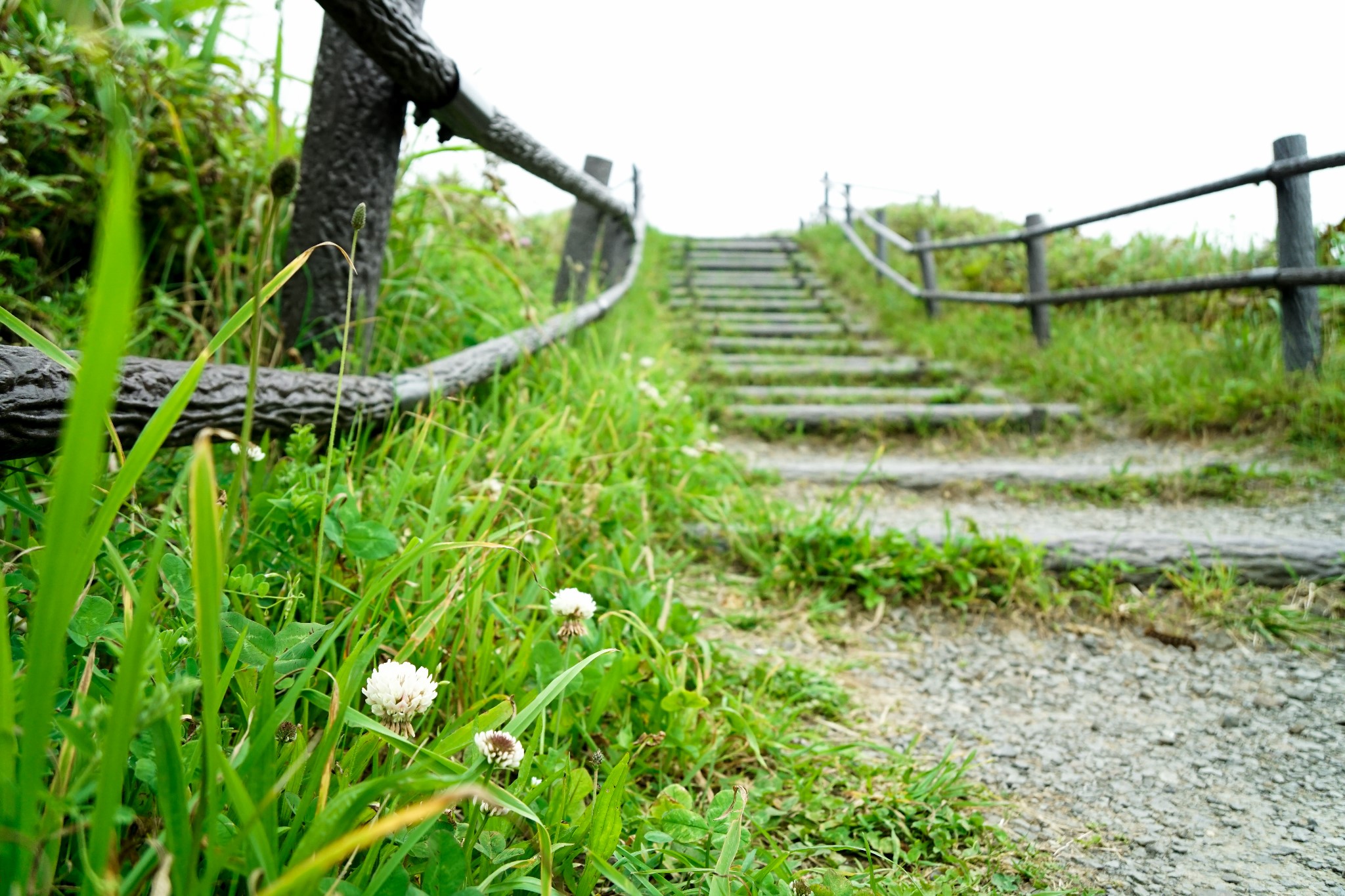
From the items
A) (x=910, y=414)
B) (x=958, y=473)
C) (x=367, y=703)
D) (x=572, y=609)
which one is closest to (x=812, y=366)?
(x=910, y=414)

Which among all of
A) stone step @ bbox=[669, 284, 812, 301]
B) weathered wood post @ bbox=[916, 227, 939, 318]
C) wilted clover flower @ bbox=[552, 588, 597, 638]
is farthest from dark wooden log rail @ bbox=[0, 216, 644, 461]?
stone step @ bbox=[669, 284, 812, 301]

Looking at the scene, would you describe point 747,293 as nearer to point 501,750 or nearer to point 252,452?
point 252,452

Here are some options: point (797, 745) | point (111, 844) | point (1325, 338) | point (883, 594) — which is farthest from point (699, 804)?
point (1325, 338)

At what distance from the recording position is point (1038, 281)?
4.86 meters

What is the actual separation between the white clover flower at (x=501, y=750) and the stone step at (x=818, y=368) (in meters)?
3.97

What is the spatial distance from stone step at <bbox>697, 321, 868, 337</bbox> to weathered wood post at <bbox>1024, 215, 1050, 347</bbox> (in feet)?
4.88

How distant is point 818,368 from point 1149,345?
188 cm

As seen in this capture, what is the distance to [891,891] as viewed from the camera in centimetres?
101

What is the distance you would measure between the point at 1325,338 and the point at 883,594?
285cm

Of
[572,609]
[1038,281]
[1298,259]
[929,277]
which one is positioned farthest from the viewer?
[929,277]

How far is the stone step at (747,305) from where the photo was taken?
6797mm

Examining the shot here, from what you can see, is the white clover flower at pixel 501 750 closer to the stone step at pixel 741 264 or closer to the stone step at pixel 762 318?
the stone step at pixel 762 318

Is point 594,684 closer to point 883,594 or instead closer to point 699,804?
point 699,804

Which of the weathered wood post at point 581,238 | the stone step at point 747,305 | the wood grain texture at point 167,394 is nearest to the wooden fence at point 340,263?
the wood grain texture at point 167,394
